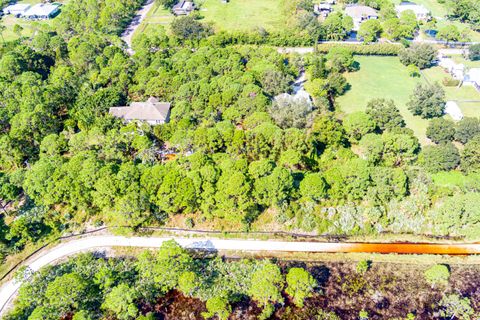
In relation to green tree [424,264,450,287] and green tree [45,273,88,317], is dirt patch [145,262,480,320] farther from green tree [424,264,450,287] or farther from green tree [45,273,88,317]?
green tree [45,273,88,317]

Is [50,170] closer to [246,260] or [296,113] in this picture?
[246,260]

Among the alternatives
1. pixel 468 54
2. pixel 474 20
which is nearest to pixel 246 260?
pixel 468 54

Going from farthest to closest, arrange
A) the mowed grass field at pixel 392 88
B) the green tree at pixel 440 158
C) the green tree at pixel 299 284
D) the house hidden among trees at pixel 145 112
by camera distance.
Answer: the mowed grass field at pixel 392 88 → the house hidden among trees at pixel 145 112 → the green tree at pixel 440 158 → the green tree at pixel 299 284

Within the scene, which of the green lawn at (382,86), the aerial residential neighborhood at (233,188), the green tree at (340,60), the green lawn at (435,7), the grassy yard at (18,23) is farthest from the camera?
the green lawn at (435,7)

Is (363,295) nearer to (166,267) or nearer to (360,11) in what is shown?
(166,267)

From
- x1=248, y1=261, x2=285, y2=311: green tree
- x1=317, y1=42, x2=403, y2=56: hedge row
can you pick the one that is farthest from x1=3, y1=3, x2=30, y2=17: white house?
x1=248, y1=261, x2=285, y2=311: green tree

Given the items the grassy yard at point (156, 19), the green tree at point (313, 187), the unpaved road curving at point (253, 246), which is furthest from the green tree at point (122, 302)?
the grassy yard at point (156, 19)

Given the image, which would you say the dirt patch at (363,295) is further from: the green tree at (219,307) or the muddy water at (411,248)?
the muddy water at (411,248)

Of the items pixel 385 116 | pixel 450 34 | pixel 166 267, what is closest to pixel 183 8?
pixel 450 34
